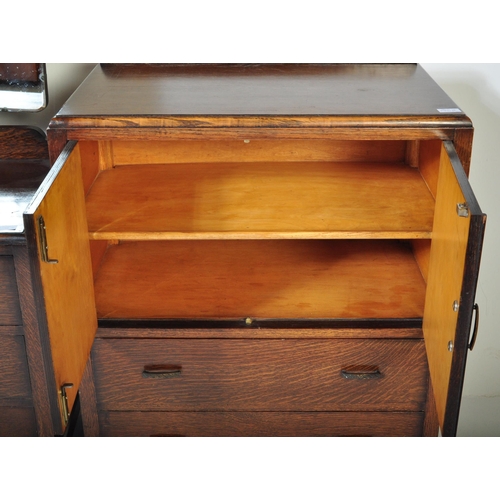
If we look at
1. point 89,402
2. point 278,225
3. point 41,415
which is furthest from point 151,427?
point 278,225

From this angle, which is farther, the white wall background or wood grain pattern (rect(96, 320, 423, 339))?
the white wall background

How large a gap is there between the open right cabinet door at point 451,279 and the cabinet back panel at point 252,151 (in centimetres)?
41

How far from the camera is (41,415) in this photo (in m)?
1.49

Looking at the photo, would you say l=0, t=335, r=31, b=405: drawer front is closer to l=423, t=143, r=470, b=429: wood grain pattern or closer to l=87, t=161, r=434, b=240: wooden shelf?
l=87, t=161, r=434, b=240: wooden shelf

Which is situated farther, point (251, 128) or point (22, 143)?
point (22, 143)

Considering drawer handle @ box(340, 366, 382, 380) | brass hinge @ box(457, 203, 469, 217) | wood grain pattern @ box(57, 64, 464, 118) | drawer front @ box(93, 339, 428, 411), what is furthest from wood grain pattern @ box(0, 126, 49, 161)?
brass hinge @ box(457, 203, 469, 217)

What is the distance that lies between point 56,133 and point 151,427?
731mm

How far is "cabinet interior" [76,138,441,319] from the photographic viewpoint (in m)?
1.48

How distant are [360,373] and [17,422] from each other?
0.77 metres

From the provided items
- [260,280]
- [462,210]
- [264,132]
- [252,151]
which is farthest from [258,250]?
[462,210]

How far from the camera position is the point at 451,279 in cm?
124

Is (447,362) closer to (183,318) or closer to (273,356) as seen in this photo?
(273,356)

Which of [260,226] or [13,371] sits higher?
[260,226]

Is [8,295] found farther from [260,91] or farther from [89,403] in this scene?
[260,91]
